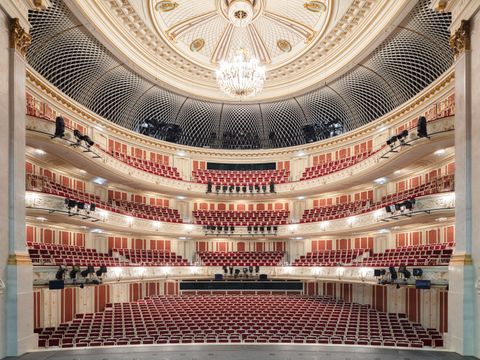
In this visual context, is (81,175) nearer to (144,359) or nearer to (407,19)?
(144,359)

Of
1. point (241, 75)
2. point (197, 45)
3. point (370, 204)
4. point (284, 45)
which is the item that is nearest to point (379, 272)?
point (370, 204)

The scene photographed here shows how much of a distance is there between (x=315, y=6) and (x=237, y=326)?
1397 centimetres

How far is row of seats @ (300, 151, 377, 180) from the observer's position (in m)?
24.3

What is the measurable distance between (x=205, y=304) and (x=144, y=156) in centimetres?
1096

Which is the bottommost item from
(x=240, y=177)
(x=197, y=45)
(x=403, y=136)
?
(x=240, y=177)

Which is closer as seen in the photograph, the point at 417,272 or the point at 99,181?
the point at 417,272

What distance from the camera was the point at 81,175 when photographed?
21.1m

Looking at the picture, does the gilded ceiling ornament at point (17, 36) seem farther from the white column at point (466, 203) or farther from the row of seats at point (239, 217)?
the row of seats at point (239, 217)

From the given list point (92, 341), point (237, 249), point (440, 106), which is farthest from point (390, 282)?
point (237, 249)

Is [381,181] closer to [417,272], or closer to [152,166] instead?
[417,272]

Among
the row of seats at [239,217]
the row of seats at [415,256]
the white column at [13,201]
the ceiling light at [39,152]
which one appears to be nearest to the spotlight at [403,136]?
the row of seats at [415,256]

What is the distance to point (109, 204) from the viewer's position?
23172mm

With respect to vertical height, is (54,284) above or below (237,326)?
above

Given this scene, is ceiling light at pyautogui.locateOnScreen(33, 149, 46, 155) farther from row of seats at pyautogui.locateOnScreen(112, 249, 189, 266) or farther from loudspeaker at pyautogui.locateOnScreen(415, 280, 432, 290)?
loudspeaker at pyautogui.locateOnScreen(415, 280, 432, 290)
